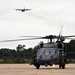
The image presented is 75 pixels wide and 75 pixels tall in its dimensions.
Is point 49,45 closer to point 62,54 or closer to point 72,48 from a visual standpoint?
point 62,54

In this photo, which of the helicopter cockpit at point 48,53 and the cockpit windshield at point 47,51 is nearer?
the helicopter cockpit at point 48,53

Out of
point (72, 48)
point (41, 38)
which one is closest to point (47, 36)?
point (41, 38)

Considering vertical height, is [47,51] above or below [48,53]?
above

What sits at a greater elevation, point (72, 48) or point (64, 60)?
point (72, 48)

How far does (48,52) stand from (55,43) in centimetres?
163

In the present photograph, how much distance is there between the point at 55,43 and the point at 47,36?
4.72 ft

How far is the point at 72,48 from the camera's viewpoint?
418 feet

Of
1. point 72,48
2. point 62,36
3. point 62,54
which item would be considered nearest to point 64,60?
point 62,54

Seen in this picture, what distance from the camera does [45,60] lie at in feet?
134

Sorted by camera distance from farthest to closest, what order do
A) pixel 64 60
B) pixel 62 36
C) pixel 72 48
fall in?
1. pixel 72 48
2. pixel 64 60
3. pixel 62 36

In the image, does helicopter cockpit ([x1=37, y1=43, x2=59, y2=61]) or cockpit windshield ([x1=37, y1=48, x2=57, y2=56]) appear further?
cockpit windshield ([x1=37, y1=48, x2=57, y2=56])

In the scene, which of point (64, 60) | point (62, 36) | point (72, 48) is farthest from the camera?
point (72, 48)

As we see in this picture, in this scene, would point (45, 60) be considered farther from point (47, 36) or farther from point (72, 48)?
point (72, 48)

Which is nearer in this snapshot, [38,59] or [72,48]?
[38,59]
